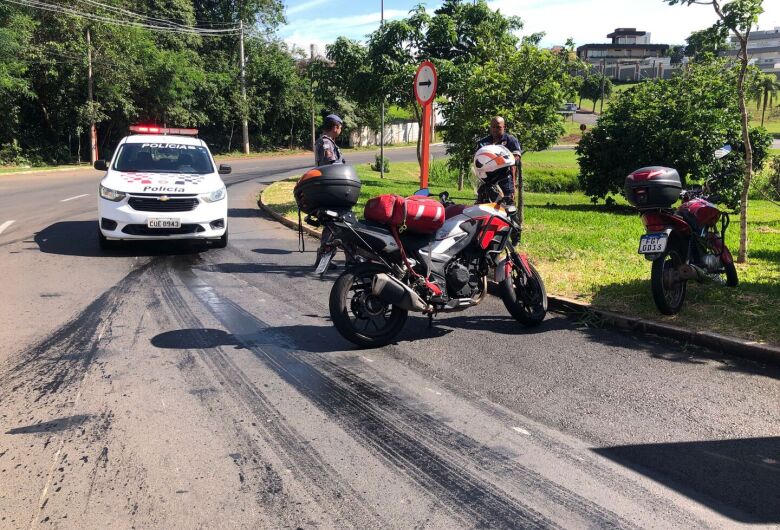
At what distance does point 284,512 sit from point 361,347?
7.98 ft

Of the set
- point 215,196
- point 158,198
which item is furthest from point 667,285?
point 158,198

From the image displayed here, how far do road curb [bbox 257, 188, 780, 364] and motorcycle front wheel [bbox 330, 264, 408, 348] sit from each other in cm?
202

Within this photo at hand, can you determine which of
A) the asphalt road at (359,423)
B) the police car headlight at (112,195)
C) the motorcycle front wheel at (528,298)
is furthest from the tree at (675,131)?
the police car headlight at (112,195)

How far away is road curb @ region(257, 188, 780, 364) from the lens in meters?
5.11

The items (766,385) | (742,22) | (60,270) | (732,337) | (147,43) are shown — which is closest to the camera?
(766,385)

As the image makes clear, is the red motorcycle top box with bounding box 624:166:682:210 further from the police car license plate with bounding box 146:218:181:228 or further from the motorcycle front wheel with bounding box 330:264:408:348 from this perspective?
the police car license plate with bounding box 146:218:181:228

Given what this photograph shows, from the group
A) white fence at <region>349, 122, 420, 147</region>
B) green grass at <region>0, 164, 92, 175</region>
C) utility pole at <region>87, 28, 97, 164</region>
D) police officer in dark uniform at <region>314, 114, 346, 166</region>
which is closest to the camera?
police officer in dark uniform at <region>314, 114, 346, 166</region>

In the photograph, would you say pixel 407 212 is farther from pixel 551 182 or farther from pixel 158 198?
pixel 551 182

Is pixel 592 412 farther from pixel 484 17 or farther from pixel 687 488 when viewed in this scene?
pixel 484 17

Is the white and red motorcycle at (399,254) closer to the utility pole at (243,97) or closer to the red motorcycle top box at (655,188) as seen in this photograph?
the red motorcycle top box at (655,188)

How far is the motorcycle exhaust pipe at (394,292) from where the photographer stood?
516cm

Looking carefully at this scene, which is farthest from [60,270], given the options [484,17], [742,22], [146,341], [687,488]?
[484,17]

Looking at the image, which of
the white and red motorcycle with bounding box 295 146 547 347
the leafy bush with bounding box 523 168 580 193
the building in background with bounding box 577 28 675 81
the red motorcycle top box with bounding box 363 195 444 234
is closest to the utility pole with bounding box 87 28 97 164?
the leafy bush with bounding box 523 168 580 193

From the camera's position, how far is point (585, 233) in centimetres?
1058
